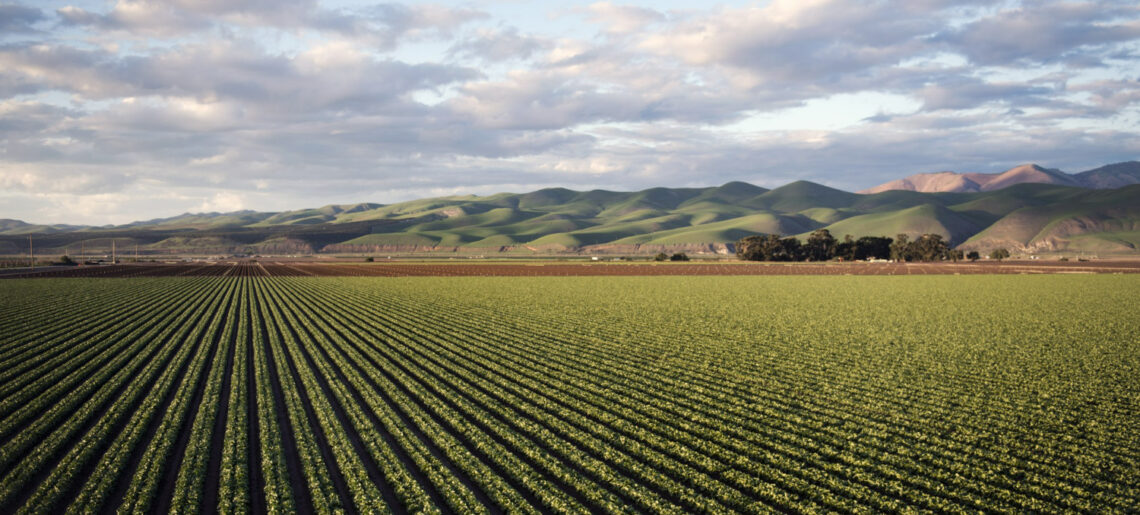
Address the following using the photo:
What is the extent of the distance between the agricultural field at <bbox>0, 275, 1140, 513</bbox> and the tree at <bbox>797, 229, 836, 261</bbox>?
12351 centimetres

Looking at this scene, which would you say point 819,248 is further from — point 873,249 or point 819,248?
point 873,249

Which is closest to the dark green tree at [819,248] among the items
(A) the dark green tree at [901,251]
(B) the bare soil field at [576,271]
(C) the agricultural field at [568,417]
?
(A) the dark green tree at [901,251]

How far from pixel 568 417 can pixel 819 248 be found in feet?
518

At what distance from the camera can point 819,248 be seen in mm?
161750

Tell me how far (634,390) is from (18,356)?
2840 cm

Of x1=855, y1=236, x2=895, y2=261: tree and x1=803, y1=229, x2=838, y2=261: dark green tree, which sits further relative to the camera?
x1=855, y1=236, x2=895, y2=261: tree

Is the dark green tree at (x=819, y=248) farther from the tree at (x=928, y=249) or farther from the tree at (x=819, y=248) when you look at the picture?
the tree at (x=928, y=249)

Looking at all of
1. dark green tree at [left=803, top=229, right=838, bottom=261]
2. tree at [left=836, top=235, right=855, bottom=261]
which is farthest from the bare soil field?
tree at [left=836, top=235, right=855, bottom=261]

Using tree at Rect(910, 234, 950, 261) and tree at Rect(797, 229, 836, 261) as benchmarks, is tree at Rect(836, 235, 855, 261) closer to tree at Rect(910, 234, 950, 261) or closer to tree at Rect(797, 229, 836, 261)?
tree at Rect(797, 229, 836, 261)

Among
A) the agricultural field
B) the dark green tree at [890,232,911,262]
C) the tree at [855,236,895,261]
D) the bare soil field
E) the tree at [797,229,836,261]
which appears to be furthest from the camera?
the dark green tree at [890,232,911,262]

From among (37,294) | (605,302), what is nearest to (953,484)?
(605,302)

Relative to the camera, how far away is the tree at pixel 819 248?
160 metres

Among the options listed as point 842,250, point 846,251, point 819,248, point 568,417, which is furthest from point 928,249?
point 568,417

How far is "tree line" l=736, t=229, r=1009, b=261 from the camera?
160 metres
